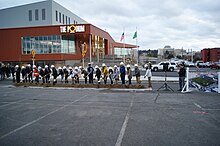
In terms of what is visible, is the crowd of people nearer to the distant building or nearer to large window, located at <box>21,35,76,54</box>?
large window, located at <box>21,35,76,54</box>

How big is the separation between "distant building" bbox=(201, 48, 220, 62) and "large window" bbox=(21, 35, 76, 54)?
3751 cm

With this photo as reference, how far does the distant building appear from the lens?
51.5 metres

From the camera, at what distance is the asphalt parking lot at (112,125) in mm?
5285

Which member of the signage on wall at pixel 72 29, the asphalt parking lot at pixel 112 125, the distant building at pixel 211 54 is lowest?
the asphalt parking lot at pixel 112 125

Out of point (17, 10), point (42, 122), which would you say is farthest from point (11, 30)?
point (42, 122)

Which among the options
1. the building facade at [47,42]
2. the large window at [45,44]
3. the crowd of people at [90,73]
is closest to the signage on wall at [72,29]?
the building facade at [47,42]

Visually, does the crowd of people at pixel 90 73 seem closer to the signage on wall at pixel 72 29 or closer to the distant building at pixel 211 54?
the signage on wall at pixel 72 29

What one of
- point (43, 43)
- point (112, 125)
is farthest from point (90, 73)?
Answer: point (43, 43)

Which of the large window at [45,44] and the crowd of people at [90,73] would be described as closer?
the crowd of people at [90,73]

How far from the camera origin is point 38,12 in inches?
2335

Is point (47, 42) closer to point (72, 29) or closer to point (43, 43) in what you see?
point (43, 43)

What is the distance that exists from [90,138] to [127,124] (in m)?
1.74

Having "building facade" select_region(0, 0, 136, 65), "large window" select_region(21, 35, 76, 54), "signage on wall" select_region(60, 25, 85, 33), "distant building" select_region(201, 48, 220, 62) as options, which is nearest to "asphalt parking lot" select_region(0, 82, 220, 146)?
"building facade" select_region(0, 0, 136, 65)

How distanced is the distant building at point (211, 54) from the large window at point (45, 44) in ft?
123
